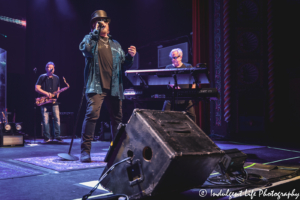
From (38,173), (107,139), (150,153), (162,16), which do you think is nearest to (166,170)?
(150,153)

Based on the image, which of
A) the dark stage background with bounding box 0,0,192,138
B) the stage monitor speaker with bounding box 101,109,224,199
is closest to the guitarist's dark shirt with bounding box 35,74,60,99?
the dark stage background with bounding box 0,0,192,138

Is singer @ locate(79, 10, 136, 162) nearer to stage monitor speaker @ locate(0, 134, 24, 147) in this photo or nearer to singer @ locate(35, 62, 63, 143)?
stage monitor speaker @ locate(0, 134, 24, 147)

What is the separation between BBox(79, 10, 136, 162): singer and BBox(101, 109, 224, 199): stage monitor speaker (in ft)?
4.14

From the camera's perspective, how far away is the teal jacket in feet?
9.86

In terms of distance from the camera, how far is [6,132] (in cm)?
520

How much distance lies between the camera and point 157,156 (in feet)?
4.96

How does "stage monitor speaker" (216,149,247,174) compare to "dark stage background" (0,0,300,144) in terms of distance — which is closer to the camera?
"stage monitor speaker" (216,149,247,174)

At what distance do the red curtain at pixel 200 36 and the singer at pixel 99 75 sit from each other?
4689mm

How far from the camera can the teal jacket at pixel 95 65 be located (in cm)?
301

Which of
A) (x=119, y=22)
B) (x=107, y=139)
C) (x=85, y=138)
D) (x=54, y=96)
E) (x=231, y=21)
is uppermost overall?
(x=119, y=22)

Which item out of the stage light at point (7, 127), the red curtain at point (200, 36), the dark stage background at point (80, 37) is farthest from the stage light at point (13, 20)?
the red curtain at point (200, 36)

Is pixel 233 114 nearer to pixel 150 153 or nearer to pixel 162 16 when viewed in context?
pixel 162 16

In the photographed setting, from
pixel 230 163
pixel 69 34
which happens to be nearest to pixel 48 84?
pixel 69 34

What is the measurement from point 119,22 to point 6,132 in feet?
17.6
